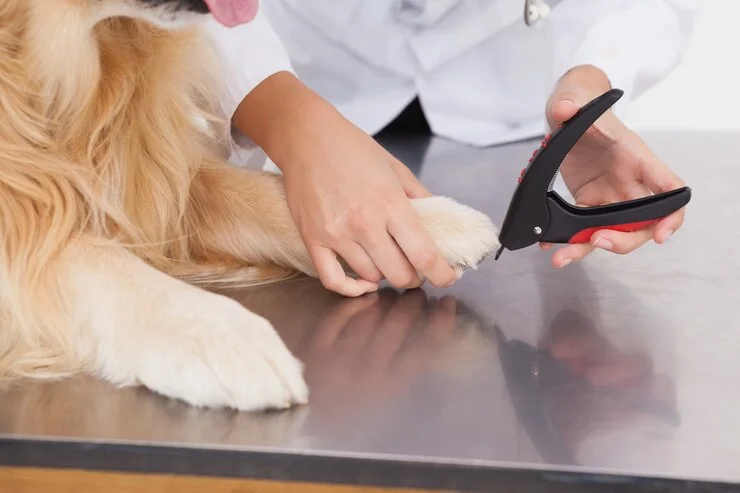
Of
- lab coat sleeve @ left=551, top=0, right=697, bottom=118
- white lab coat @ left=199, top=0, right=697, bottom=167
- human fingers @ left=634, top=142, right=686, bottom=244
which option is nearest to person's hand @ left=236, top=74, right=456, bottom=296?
human fingers @ left=634, top=142, right=686, bottom=244

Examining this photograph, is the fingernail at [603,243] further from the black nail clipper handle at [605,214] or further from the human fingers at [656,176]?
the human fingers at [656,176]

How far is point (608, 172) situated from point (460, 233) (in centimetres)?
20

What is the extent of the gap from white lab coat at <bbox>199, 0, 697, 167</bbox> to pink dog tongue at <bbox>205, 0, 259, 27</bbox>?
1.98 ft

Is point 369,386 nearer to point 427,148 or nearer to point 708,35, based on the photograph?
point 427,148

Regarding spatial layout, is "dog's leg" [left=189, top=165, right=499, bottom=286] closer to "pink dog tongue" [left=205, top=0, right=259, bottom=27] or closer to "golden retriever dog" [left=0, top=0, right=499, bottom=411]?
"golden retriever dog" [left=0, top=0, right=499, bottom=411]

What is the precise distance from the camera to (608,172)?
103 cm

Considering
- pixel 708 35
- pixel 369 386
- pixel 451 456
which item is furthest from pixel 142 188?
pixel 708 35

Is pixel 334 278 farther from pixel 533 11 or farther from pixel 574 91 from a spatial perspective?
pixel 533 11

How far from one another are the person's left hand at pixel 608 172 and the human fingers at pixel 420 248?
0.36 ft

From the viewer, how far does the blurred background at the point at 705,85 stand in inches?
94.7

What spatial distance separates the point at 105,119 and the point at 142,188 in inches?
3.2

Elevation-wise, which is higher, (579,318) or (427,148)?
(579,318)

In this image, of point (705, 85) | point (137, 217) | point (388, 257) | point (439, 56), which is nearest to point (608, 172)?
point (388, 257)

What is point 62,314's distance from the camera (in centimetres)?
83
